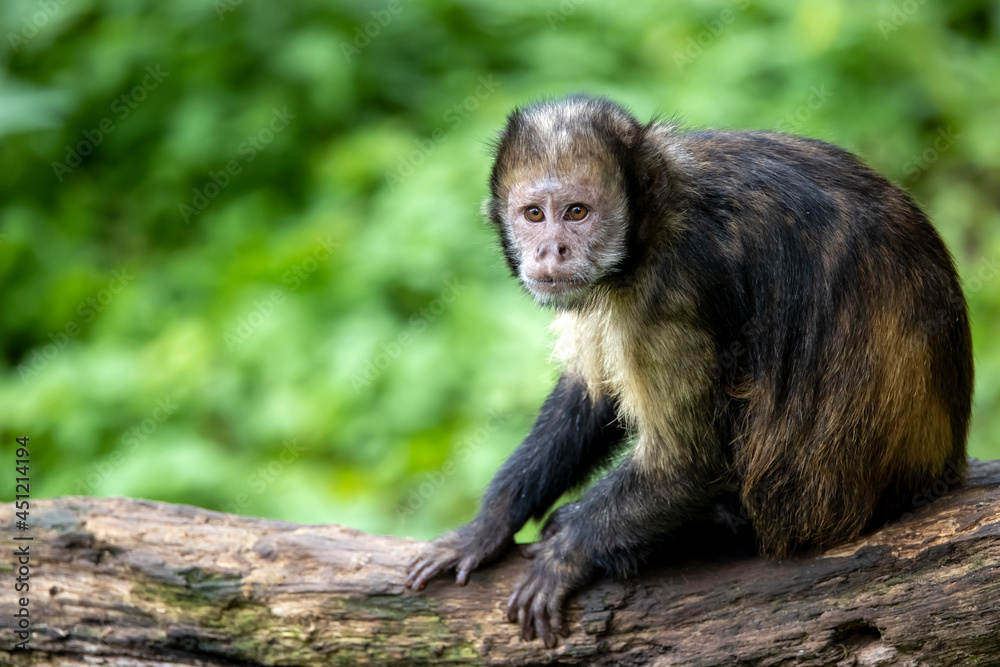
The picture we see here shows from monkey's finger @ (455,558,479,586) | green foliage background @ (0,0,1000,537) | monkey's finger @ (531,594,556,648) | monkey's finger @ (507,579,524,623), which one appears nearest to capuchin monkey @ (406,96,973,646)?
monkey's finger @ (531,594,556,648)

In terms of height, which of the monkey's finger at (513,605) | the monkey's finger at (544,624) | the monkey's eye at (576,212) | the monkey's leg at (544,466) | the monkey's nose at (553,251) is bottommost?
the monkey's finger at (544,624)

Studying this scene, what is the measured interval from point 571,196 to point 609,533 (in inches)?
64.3

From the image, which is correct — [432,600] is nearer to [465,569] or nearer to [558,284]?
[465,569]

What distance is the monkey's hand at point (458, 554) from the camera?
508 centimetres

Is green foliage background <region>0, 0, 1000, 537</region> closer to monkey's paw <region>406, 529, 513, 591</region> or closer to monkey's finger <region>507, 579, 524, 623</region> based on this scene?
monkey's paw <region>406, 529, 513, 591</region>

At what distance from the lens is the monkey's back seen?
453 cm

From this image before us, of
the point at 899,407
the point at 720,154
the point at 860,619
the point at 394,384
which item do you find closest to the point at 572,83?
the point at 394,384

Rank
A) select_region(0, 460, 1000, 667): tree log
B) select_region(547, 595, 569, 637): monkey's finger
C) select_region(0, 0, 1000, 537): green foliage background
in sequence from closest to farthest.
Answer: select_region(0, 460, 1000, 667): tree log → select_region(547, 595, 569, 637): monkey's finger → select_region(0, 0, 1000, 537): green foliage background

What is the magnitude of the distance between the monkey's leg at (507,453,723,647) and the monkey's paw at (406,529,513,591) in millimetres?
295

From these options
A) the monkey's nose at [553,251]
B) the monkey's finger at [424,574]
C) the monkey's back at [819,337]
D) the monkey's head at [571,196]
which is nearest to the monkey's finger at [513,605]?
the monkey's finger at [424,574]

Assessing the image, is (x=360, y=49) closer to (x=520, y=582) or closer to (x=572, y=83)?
(x=572, y=83)

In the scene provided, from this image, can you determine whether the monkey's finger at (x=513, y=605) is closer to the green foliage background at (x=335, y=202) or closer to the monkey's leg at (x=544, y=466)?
the monkey's leg at (x=544, y=466)

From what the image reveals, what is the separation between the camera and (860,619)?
174 inches

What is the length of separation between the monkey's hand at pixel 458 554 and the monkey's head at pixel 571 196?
4.54ft
